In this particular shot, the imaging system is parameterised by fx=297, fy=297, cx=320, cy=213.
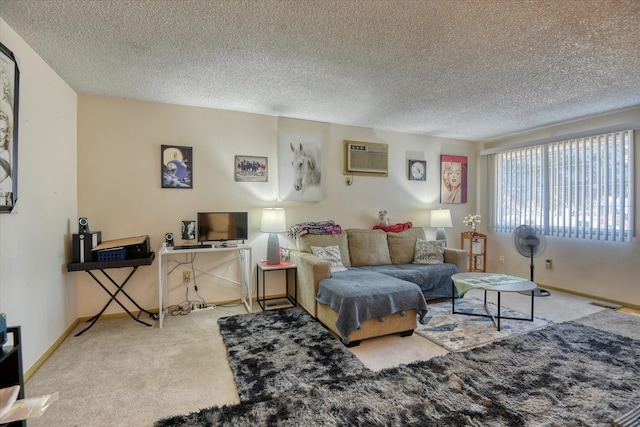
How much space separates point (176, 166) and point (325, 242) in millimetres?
2027

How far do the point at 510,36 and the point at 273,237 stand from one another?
115 inches

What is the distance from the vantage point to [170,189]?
3.52 m

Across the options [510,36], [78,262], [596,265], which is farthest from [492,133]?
[78,262]

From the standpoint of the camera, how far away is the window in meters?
3.74

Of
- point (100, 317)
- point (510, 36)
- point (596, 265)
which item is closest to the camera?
point (510, 36)

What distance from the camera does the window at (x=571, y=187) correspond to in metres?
3.74

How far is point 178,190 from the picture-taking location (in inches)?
140

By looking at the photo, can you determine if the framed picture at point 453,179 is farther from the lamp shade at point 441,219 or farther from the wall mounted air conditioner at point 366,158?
the wall mounted air conditioner at point 366,158

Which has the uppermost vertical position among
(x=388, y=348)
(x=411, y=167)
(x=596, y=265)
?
(x=411, y=167)

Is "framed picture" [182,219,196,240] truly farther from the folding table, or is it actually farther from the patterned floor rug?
the patterned floor rug

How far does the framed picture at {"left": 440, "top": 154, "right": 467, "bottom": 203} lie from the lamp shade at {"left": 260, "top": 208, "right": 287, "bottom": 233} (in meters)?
3.02

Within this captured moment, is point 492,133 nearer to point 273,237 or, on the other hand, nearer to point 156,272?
point 273,237

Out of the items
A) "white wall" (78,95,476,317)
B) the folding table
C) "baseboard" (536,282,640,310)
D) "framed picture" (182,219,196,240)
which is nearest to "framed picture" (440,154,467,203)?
"white wall" (78,95,476,317)

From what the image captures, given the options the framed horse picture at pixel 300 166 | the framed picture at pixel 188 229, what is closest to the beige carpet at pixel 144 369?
the framed picture at pixel 188 229
